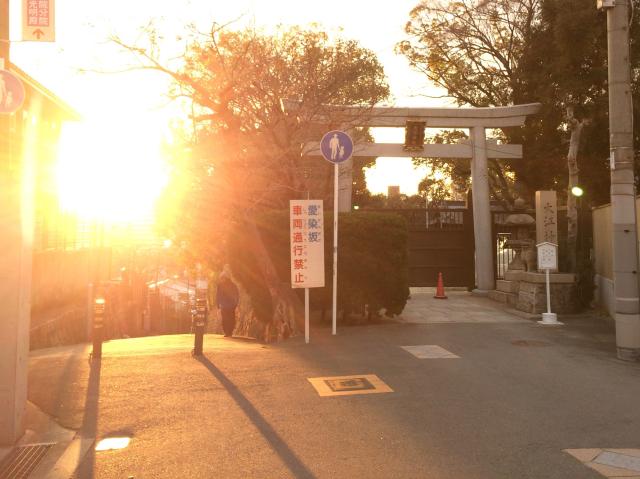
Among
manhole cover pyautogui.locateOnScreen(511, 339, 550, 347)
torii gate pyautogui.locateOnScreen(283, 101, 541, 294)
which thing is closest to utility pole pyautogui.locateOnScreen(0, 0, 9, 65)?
manhole cover pyautogui.locateOnScreen(511, 339, 550, 347)

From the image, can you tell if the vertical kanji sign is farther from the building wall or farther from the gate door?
the gate door

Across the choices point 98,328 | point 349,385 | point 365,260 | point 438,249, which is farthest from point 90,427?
point 438,249

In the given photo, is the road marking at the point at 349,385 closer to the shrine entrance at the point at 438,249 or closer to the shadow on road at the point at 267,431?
the shadow on road at the point at 267,431

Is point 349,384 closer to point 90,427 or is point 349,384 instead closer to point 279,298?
point 90,427

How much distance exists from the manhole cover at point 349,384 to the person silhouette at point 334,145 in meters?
4.56

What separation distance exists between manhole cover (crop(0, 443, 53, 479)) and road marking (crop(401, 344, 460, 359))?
5.55 meters

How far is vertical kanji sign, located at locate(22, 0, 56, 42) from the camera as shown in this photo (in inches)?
227

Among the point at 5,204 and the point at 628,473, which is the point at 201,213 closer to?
the point at 5,204

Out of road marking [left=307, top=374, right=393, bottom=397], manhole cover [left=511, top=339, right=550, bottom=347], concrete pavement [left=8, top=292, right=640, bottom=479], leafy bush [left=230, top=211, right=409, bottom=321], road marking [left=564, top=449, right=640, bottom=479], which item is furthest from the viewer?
leafy bush [left=230, top=211, right=409, bottom=321]

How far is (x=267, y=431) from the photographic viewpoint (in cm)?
563

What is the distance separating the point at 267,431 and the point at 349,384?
196 cm

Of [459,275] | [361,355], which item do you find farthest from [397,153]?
[361,355]

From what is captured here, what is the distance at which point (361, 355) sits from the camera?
923cm

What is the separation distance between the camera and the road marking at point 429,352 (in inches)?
358
